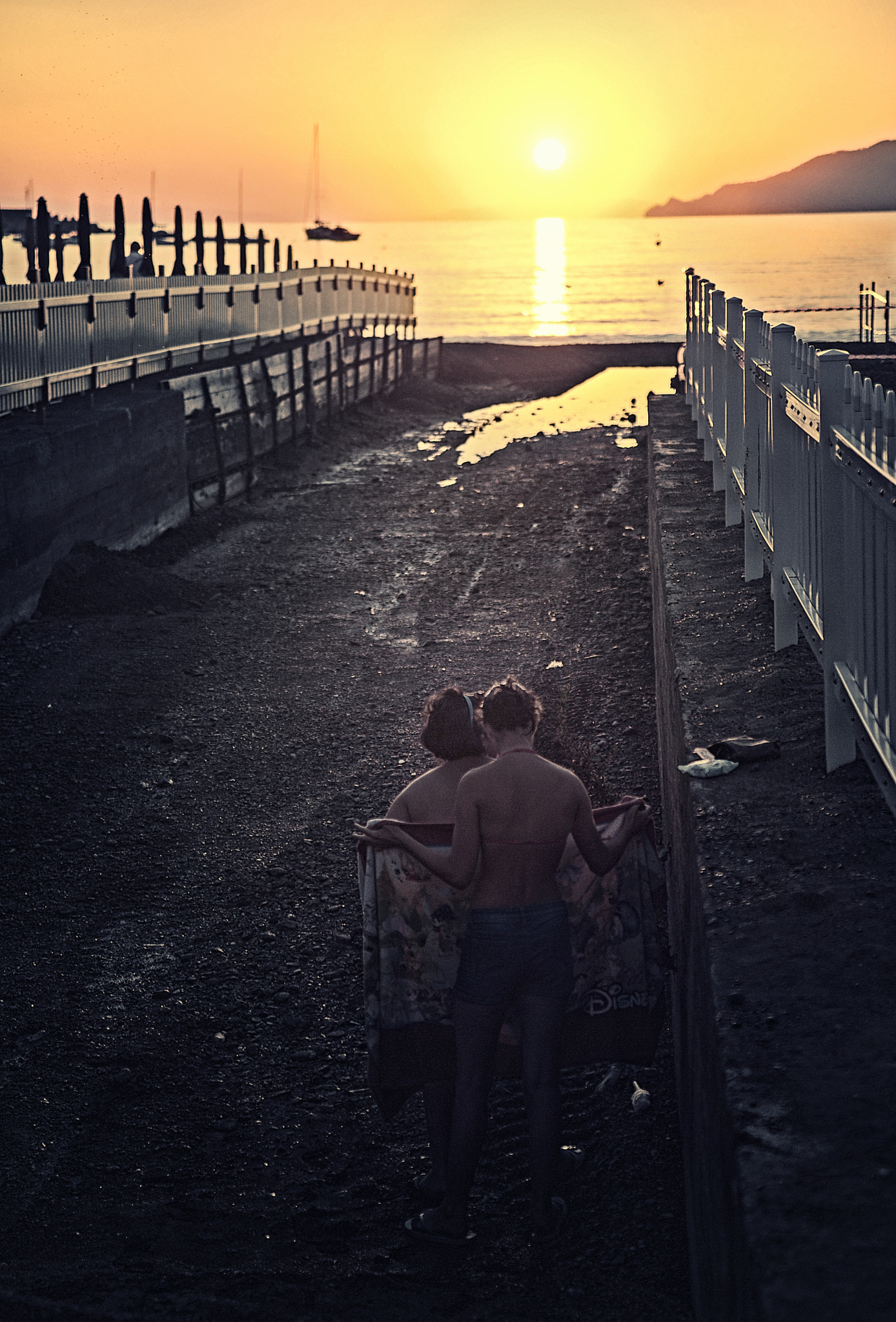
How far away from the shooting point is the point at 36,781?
8945 millimetres

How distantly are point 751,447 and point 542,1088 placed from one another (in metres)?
4.98


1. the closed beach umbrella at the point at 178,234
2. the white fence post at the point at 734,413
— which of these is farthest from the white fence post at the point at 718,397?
the closed beach umbrella at the point at 178,234

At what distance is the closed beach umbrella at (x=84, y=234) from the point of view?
27.4m

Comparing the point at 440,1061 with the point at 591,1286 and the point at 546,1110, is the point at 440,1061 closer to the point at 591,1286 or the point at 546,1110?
the point at 546,1110

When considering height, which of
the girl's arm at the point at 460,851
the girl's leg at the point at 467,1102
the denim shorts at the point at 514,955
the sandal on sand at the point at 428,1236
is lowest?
the sandal on sand at the point at 428,1236

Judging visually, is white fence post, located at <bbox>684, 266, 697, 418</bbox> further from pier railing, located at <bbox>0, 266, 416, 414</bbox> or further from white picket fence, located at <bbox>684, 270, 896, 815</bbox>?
white picket fence, located at <bbox>684, 270, 896, 815</bbox>

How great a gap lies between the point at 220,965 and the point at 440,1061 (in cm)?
229

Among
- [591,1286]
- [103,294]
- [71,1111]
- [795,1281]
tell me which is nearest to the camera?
[795,1281]

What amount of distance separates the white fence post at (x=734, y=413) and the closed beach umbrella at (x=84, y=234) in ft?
66.4

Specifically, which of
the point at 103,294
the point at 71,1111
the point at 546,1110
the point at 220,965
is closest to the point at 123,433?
the point at 103,294

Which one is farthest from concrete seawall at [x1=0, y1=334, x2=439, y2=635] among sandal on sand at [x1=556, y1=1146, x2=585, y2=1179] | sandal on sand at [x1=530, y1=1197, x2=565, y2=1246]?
sandal on sand at [x1=530, y1=1197, x2=565, y2=1246]

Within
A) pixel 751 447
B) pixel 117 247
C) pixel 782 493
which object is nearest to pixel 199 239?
pixel 117 247

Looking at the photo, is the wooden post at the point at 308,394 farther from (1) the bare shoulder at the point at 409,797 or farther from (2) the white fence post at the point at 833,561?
(1) the bare shoulder at the point at 409,797

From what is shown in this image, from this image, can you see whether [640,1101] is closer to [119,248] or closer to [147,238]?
[119,248]
